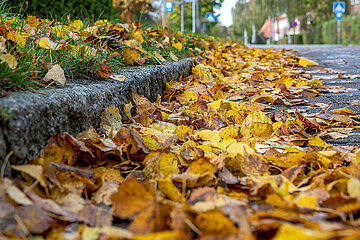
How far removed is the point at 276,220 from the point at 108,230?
38 cm

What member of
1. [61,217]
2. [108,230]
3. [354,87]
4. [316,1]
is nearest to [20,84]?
[61,217]

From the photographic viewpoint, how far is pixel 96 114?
1.52 metres

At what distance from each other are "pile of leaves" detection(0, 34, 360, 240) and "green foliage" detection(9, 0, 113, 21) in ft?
11.3

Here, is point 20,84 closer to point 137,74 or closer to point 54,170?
point 54,170

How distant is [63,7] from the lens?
5098mm

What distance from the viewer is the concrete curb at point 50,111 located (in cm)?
97

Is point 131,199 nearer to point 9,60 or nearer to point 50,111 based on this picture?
point 50,111

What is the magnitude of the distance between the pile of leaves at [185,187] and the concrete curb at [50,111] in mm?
50

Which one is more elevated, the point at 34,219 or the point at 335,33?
the point at 335,33

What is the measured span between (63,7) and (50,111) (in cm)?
442

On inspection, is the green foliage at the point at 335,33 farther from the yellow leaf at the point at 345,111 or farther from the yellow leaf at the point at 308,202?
the yellow leaf at the point at 308,202

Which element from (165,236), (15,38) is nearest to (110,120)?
(15,38)

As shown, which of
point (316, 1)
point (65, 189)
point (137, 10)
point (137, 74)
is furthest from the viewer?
point (316, 1)

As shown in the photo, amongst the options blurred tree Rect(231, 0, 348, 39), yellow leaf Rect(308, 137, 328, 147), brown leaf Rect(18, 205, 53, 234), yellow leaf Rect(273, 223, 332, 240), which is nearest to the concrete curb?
brown leaf Rect(18, 205, 53, 234)
